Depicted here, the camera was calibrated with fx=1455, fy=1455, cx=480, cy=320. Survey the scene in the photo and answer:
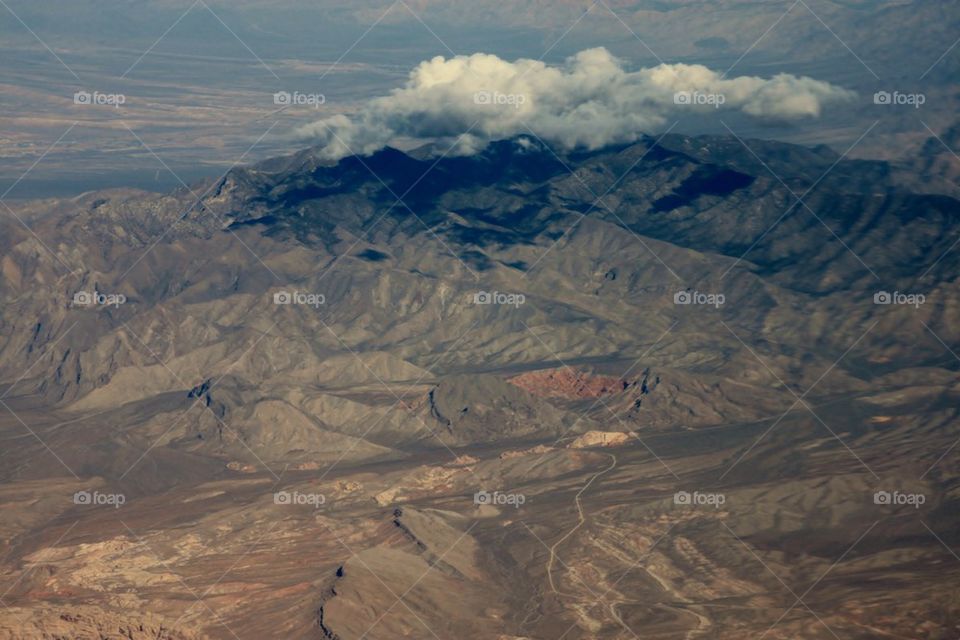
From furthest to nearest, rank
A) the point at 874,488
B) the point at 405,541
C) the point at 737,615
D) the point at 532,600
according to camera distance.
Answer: the point at 874,488, the point at 405,541, the point at 532,600, the point at 737,615

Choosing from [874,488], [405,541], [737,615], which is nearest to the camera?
[737,615]

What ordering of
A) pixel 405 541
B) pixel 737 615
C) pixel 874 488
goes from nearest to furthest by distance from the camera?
pixel 737 615 < pixel 405 541 < pixel 874 488

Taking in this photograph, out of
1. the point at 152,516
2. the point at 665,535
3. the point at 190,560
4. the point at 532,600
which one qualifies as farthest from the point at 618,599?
the point at 152,516

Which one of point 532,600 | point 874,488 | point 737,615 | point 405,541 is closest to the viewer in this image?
point 737,615

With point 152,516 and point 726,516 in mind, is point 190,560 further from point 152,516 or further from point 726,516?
point 726,516

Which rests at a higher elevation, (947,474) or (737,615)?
(947,474)

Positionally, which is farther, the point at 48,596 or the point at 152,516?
the point at 152,516

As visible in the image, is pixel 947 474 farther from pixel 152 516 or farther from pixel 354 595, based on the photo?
pixel 152 516

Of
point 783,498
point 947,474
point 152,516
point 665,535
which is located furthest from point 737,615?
point 152,516

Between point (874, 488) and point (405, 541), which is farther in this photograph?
point (874, 488)
